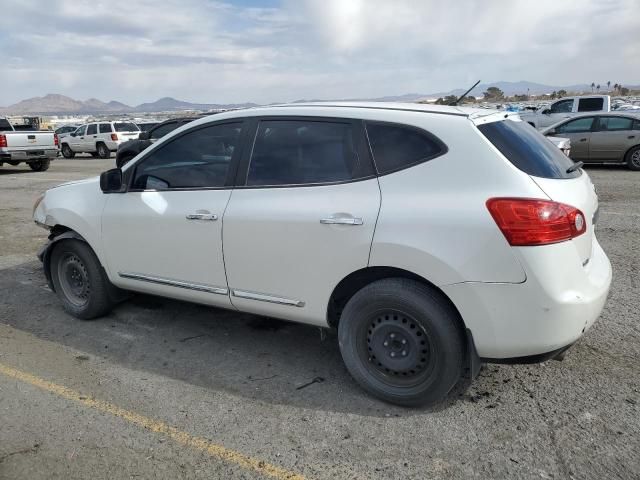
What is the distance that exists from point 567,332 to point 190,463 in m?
2.08

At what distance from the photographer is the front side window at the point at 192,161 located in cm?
381

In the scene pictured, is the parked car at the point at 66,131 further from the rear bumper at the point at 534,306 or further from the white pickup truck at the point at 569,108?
the rear bumper at the point at 534,306

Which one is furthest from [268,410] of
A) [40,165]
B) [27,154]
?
[40,165]

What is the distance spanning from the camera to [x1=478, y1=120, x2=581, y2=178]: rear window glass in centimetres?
301

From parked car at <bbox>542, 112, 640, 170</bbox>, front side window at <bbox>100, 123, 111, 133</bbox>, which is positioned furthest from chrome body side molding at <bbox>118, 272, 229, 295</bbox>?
front side window at <bbox>100, 123, 111, 133</bbox>

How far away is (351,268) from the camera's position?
3195 millimetres

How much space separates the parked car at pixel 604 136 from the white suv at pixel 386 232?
11.5 metres

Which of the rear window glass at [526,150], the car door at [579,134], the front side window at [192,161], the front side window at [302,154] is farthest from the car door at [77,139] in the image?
the rear window glass at [526,150]

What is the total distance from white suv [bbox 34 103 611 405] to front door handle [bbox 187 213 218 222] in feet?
0.04

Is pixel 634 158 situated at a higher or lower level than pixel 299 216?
lower

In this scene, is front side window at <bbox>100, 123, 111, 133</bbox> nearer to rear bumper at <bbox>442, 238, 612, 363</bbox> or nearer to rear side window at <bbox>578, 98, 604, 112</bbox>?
rear side window at <bbox>578, 98, 604, 112</bbox>

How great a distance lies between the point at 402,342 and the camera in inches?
126

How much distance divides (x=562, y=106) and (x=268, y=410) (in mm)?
19532

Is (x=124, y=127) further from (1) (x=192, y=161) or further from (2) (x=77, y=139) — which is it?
(1) (x=192, y=161)
